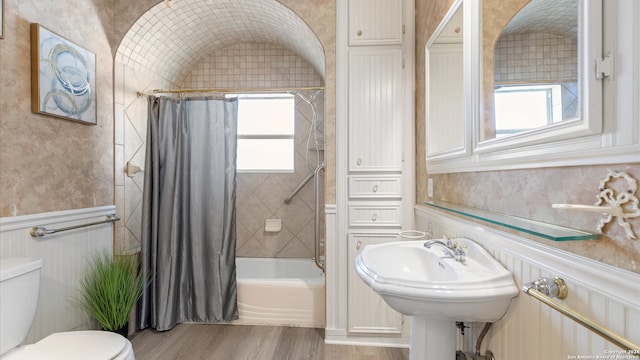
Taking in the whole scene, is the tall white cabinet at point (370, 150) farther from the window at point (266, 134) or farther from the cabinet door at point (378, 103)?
the window at point (266, 134)

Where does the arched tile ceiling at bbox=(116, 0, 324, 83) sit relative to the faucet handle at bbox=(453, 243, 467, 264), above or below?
above

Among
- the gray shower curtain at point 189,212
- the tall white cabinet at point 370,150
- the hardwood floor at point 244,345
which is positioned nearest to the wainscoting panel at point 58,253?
the gray shower curtain at point 189,212

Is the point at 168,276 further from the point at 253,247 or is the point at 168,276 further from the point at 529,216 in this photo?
the point at 529,216

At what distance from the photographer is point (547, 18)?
85 cm

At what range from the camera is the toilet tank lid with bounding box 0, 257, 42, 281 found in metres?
1.23

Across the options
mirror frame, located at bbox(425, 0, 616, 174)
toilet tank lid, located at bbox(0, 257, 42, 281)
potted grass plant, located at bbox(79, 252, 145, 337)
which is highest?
mirror frame, located at bbox(425, 0, 616, 174)

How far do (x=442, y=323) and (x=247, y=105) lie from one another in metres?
2.70

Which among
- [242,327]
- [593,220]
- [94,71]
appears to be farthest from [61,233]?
[593,220]

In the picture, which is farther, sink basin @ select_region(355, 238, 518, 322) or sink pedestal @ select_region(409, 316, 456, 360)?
sink pedestal @ select_region(409, 316, 456, 360)

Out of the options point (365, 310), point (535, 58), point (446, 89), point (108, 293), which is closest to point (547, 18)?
point (535, 58)

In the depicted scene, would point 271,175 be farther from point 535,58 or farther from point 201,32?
point 535,58

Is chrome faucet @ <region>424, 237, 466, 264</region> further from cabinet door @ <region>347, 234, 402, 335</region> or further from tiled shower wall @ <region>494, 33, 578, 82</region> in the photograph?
cabinet door @ <region>347, 234, 402, 335</region>

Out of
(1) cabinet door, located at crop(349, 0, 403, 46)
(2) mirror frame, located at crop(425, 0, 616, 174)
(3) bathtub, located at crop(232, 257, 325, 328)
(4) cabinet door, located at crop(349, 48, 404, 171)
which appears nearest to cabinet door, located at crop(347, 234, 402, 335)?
(3) bathtub, located at crop(232, 257, 325, 328)

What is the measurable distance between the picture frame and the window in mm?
1353
